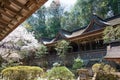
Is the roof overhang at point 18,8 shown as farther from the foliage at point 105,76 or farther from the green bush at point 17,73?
the green bush at point 17,73

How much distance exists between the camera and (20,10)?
3113mm

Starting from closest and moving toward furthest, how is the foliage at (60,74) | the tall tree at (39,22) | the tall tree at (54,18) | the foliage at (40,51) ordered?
the foliage at (60,74) < the foliage at (40,51) < the tall tree at (54,18) < the tall tree at (39,22)

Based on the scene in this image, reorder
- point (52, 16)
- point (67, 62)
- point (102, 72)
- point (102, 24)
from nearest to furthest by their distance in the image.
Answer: point (102, 72)
point (102, 24)
point (67, 62)
point (52, 16)

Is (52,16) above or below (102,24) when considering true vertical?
above

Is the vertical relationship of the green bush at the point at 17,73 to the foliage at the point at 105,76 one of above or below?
above

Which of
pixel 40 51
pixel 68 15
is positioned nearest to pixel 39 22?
pixel 68 15

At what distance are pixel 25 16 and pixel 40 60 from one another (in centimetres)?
2569

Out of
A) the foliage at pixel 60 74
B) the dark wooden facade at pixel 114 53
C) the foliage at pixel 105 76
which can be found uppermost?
the dark wooden facade at pixel 114 53

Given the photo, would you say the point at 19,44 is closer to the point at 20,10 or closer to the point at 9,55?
the point at 9,55

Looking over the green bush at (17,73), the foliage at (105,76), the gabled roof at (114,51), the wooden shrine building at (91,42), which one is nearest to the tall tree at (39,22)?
the wooden shrine building at (91,42)

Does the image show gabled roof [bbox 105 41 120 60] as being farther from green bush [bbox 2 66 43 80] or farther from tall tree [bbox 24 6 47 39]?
tall tree [bbox 24 6 47 39]

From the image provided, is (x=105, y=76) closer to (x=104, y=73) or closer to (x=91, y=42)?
(x=104, y=73)

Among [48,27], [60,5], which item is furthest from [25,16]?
[60,5]

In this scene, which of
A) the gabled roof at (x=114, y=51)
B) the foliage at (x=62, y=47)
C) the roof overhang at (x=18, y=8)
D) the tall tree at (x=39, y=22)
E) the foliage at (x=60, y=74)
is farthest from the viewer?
the tall tree at (x=39, y=22)
